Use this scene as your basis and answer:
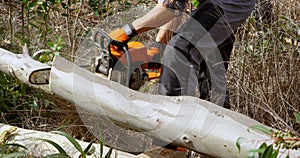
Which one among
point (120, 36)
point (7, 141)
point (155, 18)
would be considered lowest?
point (7, 141)

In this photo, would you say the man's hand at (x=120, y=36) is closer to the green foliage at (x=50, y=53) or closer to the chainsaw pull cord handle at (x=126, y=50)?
the chainsaw pull cord handle at (x=126, y=50)

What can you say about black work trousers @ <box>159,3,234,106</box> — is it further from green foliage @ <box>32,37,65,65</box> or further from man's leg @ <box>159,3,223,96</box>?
green foliage @ <box>32,37,65,65</box>

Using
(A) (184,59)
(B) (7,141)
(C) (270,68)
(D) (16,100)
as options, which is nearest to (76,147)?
(B) (7,141)

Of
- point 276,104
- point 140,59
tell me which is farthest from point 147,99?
point 276,104

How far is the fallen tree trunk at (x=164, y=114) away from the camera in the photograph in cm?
246

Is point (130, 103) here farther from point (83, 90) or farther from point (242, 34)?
point (242, 34)

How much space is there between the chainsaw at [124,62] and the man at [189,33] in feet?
0.22

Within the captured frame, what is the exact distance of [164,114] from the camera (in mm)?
2652

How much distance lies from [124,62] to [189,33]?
474mm

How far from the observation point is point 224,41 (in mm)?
3635

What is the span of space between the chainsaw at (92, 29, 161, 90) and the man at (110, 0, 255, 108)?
68mm

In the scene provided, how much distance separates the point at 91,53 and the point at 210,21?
102 cm

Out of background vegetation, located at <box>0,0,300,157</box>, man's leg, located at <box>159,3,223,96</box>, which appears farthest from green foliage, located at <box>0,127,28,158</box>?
man's leg, located at <box>159,3,223,96</box>

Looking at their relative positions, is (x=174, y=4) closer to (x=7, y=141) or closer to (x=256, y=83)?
(x=256, y=83)
